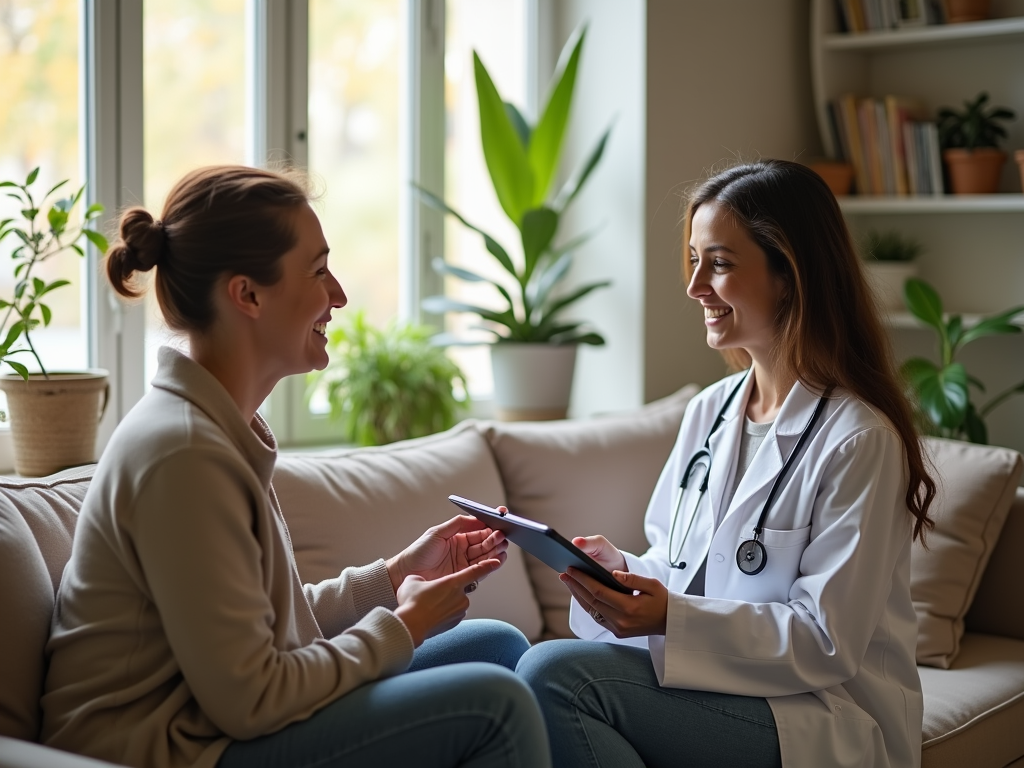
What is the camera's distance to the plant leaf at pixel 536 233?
2.97 meters

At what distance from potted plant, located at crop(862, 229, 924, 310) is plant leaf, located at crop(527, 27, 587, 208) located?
3.33 ft

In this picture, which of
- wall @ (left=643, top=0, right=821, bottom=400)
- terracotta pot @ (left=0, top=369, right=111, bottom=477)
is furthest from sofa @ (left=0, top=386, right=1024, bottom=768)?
wall @ (left=643, top=0, right=821, bottom=400)

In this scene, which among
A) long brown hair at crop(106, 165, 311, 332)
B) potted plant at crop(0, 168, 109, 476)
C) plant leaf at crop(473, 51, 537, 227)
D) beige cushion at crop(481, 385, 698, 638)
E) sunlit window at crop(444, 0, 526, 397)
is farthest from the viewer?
sunlit window at crop(444, 0, 526, 397)

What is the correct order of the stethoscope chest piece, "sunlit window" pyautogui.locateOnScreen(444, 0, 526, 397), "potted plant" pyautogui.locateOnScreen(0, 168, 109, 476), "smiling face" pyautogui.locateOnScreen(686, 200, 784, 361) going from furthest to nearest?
"sunlit window" pyautogui.locateOnScreen(444, 0, 526, 397) < "potted plant" pyautogui.locateOnScreen(0, 168, 109, 476) < "smiling face" pyautogui.locateOnScreen(686, 200, 784, 361) < the stethoscope chest piece

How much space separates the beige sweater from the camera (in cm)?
125

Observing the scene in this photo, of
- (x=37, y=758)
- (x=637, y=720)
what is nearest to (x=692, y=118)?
(x=637, y=720)

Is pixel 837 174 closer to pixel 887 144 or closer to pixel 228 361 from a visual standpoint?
pixel 887 144

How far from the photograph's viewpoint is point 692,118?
3.29m

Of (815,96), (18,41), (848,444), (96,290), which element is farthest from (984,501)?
(18,41)

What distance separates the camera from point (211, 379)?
1.40 m

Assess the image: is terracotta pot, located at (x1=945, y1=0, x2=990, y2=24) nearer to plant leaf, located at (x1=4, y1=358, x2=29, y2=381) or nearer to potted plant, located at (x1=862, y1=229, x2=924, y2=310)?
potted plant, located at (x1=862, y1=229, x2=924, y2=310)

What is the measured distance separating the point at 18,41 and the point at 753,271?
1.61m

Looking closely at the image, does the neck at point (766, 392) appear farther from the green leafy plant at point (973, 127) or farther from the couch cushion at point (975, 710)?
the green leafy plant at point (973, 127)

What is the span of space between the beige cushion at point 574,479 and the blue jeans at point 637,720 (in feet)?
2.43
